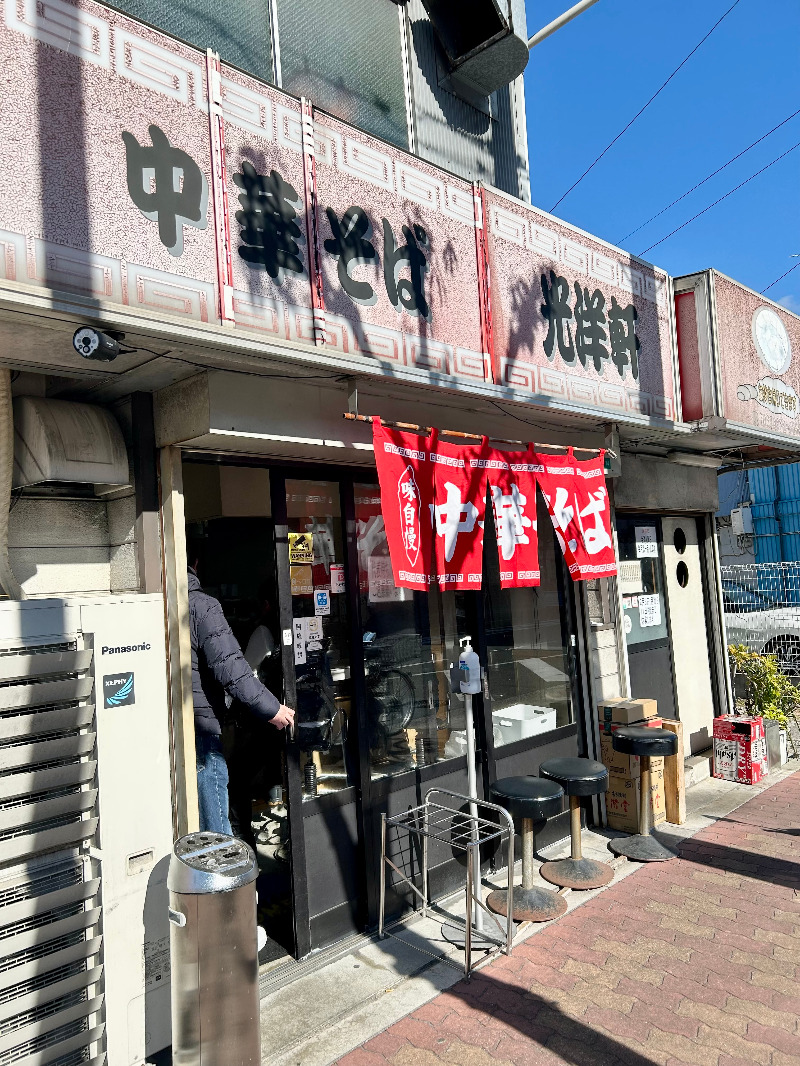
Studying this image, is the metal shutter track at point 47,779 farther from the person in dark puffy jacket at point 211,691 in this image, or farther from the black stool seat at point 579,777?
the black stool seat at point 579,777

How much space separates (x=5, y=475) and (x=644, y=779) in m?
5.69

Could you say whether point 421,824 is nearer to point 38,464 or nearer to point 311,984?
point 311,984

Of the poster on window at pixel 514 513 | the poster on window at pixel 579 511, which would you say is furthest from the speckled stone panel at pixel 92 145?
A: the poster on window at pixel 579 511

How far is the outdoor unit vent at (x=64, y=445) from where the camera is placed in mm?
3824

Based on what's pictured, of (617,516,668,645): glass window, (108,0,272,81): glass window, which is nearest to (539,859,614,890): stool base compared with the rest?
(617,516,668,645): glass window

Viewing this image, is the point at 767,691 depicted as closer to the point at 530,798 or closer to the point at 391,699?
the point at 530,798

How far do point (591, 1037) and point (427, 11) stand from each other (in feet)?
26.9

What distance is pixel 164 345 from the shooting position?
3637 mm

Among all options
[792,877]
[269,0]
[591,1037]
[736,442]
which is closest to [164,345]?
[269,0]

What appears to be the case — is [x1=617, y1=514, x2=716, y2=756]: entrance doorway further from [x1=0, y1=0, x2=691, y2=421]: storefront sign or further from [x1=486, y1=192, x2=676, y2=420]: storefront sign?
[x1=0, y1=0, x2=691, y2=421]: storefront sign

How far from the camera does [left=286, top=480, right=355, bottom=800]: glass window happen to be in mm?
5012

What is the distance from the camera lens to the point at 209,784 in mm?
4516

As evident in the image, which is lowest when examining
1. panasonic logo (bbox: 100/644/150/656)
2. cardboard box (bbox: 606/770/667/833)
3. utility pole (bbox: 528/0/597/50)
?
cardboard box (bbox: 606/770/667/833)

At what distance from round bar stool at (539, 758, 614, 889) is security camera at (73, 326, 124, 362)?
434cm
